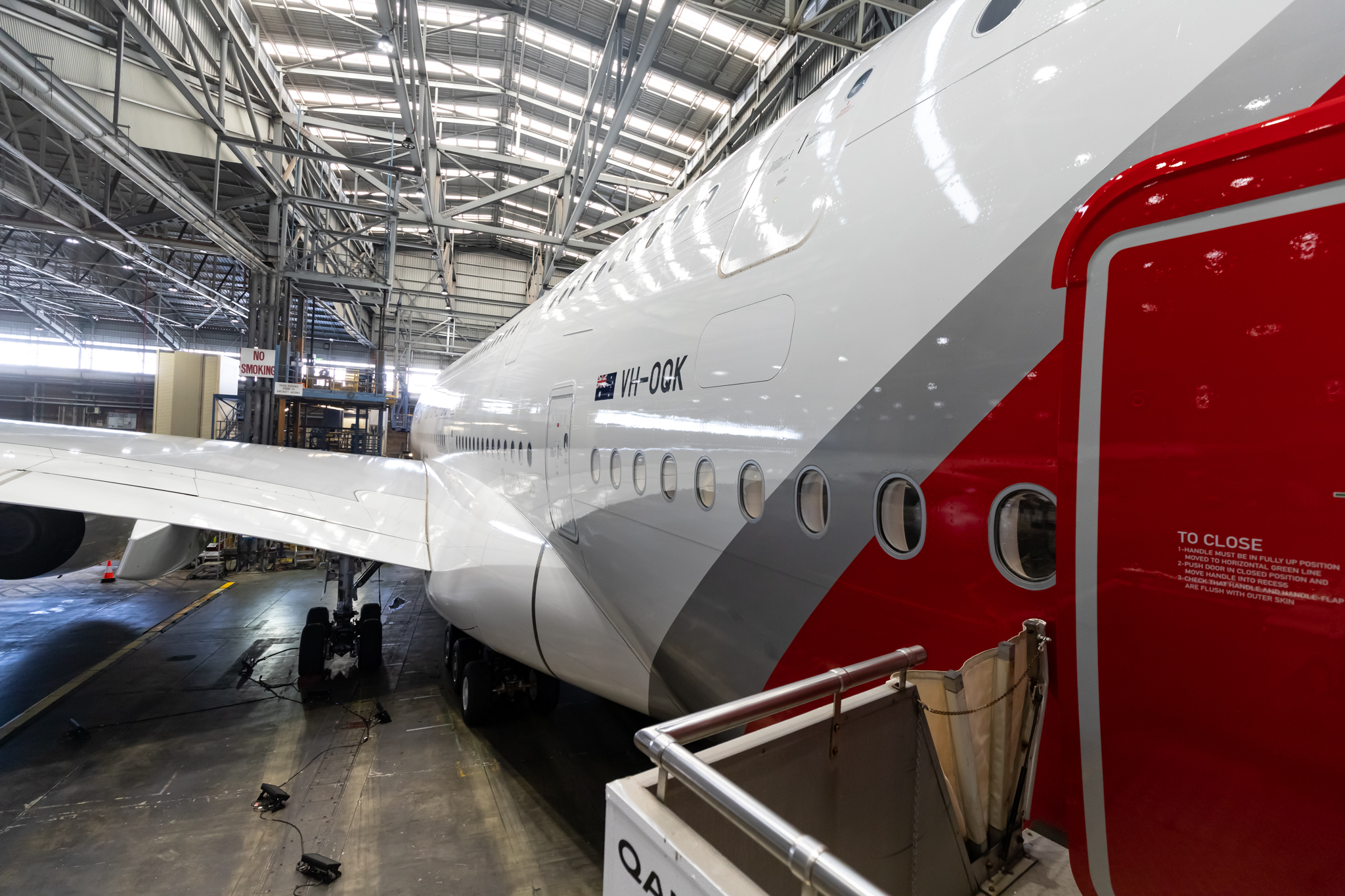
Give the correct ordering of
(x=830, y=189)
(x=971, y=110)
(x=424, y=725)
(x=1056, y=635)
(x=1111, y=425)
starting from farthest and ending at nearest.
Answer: (x=424, y=725) → (x=830, y=189) → (x=971, y=110) → (x=1056, y=635) → (x=1111, y=425)

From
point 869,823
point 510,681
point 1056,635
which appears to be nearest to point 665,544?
point 869,823

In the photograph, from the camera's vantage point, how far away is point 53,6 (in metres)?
8.71

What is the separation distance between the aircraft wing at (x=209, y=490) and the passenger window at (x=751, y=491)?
5343 millimetres

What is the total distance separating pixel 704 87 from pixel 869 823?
46.4 feet

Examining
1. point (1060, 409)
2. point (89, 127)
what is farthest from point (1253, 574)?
point (89, 127)

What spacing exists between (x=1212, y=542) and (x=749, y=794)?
1.12 m

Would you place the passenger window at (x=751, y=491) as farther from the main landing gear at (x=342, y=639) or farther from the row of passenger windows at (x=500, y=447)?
the main landing gear at (x=342, y=639)

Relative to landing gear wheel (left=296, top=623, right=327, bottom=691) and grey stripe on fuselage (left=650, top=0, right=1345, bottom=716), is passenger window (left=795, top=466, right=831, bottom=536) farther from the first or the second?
landing gear wheel (left=296, top=623, right=327, bottom=691)

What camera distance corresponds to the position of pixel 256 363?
16516mm

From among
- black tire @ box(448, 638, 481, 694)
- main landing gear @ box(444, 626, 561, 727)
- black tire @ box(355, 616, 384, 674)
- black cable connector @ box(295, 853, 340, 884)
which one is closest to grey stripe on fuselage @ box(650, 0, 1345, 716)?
black cable connector @ box(295, 853, 340, 884)

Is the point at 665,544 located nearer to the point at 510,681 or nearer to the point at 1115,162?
the point at 1115,162

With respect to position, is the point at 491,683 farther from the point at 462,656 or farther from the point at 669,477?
the point at 669,477

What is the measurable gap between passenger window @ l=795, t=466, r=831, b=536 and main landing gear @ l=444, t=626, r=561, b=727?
5.31 metres

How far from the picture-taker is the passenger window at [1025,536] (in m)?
1.77
